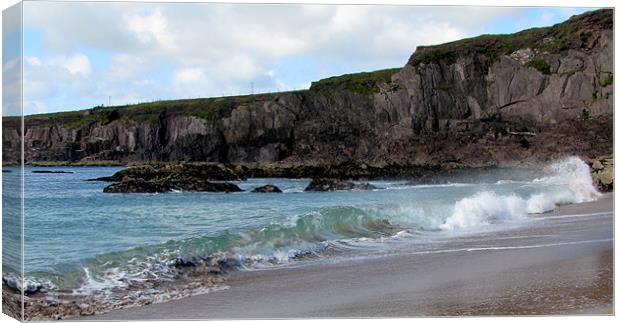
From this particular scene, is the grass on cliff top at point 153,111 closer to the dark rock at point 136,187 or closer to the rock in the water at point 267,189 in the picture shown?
the dark rock at point 136,187

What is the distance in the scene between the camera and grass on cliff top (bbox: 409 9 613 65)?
9.05m

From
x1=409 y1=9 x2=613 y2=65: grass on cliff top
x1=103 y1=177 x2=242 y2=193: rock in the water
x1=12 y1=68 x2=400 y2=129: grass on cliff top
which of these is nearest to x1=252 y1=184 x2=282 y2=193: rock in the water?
x1=103 y1=177 x2=242 y2=193: rock in the water

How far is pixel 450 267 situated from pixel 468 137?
198 centimetres

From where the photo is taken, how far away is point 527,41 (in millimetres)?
9625

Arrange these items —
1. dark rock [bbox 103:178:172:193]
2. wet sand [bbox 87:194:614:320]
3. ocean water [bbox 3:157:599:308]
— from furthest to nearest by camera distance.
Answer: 1. dark rock [bbox 103:178:172:193]
2. ocean water [bbox 3:157:599:308]
3. wet sand [bbox 87:194:614:320]

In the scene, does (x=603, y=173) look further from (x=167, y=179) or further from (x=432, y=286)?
(x=167, y=179)

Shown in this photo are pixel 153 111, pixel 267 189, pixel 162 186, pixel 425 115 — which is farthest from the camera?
pixel 425 115

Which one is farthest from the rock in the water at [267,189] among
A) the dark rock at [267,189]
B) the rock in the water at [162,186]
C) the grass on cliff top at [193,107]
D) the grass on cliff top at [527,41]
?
the grass on cliff top at [527,41]

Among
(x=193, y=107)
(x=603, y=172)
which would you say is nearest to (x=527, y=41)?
(x=603, y=172)

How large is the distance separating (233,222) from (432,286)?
2.37 meters

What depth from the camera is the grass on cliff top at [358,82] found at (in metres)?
9.06

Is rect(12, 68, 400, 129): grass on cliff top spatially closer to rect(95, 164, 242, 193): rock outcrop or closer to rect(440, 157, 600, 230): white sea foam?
rect(95, 164, 242, 193): rock outcrop

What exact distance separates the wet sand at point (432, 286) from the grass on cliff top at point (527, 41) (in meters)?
2.32

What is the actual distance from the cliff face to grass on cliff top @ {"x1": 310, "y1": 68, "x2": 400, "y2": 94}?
0.7 inches
